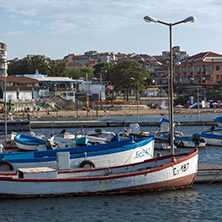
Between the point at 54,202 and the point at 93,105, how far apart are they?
87.5 metres

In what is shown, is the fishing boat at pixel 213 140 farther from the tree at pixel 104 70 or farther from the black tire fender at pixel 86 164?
the tree at pixel 104 70

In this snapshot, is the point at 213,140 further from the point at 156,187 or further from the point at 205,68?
the point at 205,68

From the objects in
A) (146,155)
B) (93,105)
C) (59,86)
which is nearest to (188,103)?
(93,105)

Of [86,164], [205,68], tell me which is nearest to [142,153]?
[86,164]

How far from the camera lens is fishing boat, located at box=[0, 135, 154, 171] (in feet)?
85.7

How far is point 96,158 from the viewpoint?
2678cm

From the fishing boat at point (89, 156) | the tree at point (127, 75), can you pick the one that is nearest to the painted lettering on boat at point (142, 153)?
the fishing boat at point (89, 156)

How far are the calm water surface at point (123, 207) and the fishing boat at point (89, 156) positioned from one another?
345 cm

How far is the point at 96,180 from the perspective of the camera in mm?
23016

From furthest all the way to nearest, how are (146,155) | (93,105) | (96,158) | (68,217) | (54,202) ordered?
(93,105), (146,155), (96,158), (54,202), (68,217)

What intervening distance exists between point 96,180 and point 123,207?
2115 millimetres

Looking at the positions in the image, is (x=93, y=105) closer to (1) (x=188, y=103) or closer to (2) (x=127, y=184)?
(1) (x=188, y=103)

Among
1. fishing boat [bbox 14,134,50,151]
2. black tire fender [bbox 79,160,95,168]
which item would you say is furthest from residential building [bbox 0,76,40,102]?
black tire fender [bbox 79,160,95,168]

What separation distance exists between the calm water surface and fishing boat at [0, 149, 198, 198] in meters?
0.32
